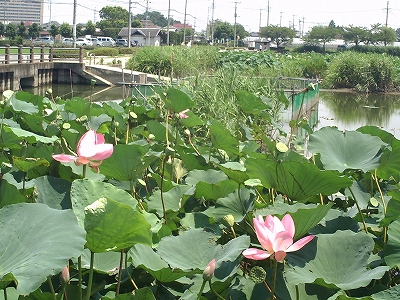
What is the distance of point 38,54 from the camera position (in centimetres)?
2458

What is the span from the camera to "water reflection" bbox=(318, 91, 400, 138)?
12430mm

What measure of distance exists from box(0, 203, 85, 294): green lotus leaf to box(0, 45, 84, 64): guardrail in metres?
19.5

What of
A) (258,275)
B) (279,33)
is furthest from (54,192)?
(279,33)

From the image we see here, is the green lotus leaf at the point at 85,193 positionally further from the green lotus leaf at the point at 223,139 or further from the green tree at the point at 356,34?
the green tree at the point at 356,34

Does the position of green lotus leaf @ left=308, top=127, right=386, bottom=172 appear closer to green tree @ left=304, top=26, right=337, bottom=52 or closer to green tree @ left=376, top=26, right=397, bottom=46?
green tree @ left=376, top=26, right=397, bottom=46

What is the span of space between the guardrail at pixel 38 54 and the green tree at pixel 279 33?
46.4 metres

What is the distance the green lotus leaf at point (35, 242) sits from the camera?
0.75m

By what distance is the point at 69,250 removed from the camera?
77cm

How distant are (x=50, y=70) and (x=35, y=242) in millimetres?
23772

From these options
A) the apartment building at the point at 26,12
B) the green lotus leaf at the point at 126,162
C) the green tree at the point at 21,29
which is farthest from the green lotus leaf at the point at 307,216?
the apartment building at the point at 26,12

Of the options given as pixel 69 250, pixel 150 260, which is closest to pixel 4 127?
pixel 150 260

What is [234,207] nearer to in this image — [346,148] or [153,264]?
[153,264]

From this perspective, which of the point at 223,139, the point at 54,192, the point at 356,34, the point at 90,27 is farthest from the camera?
the point at 90,27

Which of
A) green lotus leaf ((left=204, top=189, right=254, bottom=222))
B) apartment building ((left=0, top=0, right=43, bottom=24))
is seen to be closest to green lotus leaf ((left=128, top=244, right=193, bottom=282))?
green lotus leaf ((left=204, top=189, right=254, bottom=222))
